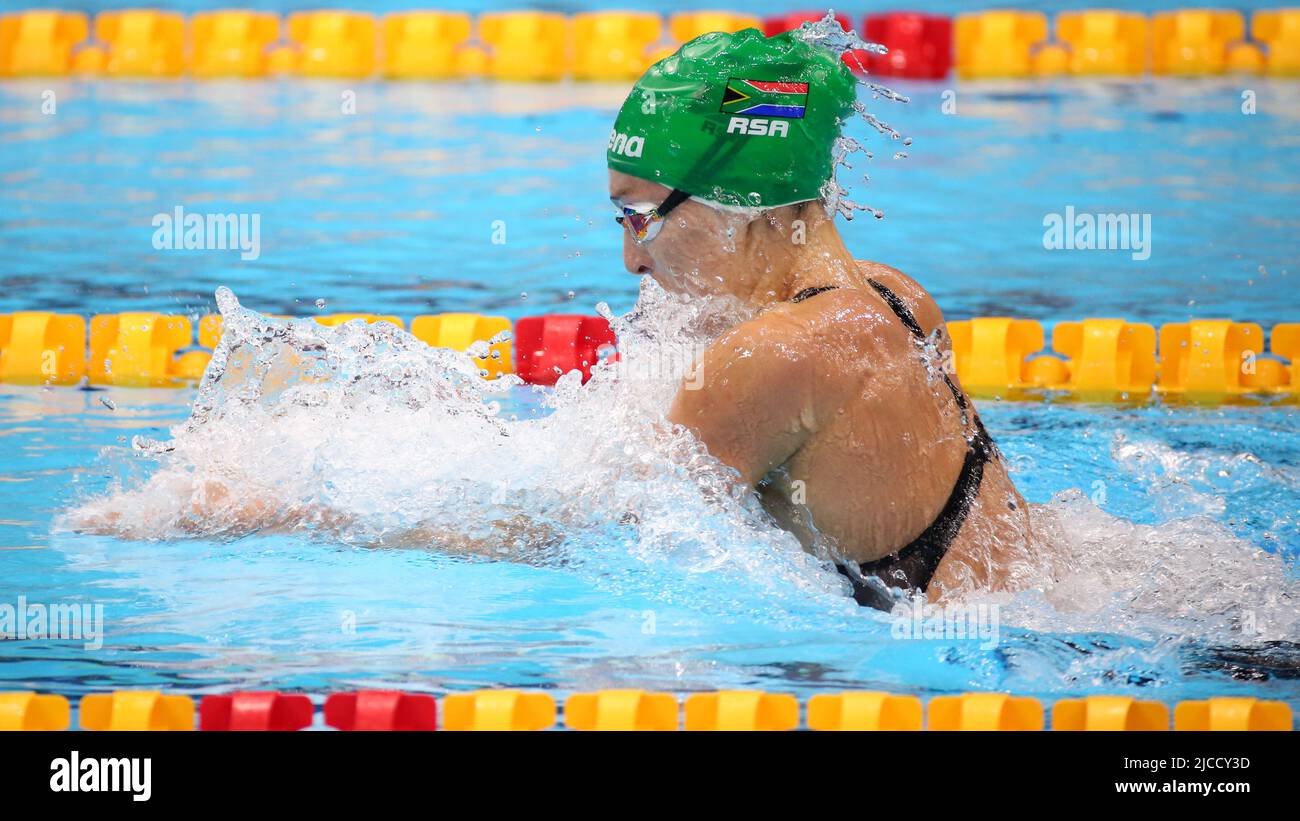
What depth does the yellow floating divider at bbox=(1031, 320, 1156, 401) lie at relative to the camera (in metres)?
5.21

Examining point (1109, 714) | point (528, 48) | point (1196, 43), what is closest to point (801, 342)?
point (1109, 714)

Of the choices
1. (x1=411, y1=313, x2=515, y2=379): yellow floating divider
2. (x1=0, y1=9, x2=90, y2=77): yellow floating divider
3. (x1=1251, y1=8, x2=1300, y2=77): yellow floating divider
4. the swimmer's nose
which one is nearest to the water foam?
the swimmer's nose

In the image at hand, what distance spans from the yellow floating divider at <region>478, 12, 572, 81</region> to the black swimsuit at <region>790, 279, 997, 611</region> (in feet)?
25.4

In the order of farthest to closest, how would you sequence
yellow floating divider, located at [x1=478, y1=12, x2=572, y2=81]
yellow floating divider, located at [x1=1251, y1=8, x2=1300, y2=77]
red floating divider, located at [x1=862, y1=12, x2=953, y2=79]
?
yellow floating divider, located at [x1=478, y1=12, x2=572, y2=81]
red floating divider, located at [x1=862, y1=12, x2=953, y2=79]
yellow floating divider, located at [x1=1251, y1=8, x2=1300, y2=77]

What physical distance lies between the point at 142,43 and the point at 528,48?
2552 mm

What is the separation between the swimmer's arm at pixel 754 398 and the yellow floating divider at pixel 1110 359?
294cm

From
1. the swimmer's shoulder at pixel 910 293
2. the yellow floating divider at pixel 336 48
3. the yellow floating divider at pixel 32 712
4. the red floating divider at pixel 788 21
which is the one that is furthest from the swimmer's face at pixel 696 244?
the yellow floating divider at pixel 336 48

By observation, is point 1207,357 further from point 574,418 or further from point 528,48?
point 528,48

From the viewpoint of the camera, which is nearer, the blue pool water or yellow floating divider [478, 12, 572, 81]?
the blue pool water

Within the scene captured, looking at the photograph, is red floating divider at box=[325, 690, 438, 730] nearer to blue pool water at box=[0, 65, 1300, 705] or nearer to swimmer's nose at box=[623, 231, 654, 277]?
blue pool water at box=[0, 65, 1300, 705]

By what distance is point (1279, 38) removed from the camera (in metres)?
9.85

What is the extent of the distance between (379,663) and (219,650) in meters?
0.31

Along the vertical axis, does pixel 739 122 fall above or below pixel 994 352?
above
